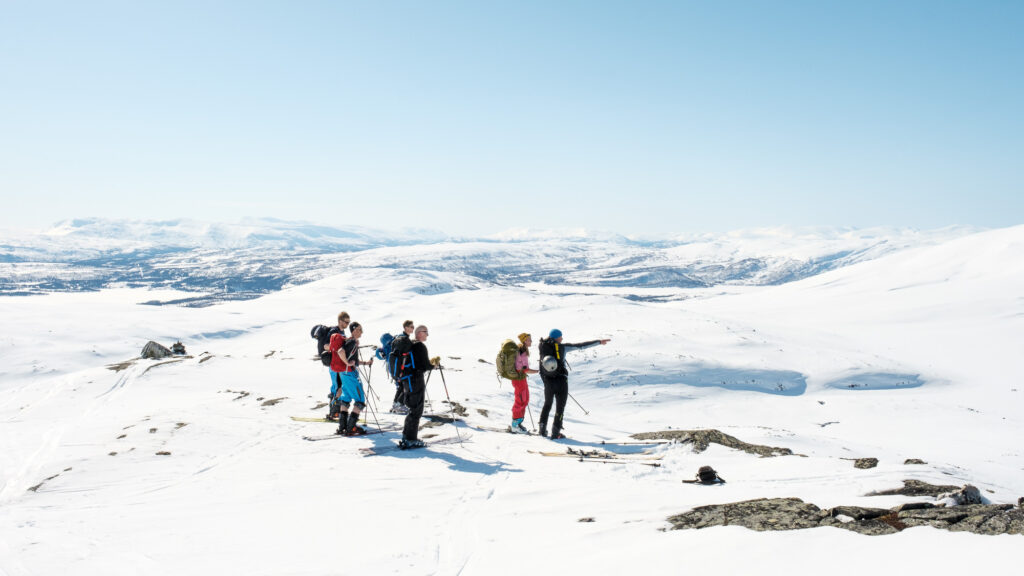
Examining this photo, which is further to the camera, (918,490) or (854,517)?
(918,490)

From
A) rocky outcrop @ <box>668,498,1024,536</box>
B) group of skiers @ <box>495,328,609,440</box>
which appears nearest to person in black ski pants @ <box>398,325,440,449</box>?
group of skiers @ <box>495,328,609,440</box>

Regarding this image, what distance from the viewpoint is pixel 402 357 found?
11.0m

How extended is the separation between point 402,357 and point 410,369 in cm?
35

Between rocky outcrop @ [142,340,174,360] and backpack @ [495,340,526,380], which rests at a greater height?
backpack @ [495,340,526,380]

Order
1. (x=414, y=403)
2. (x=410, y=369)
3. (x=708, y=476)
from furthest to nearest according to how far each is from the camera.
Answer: (x=414, y=403) → (x=410, y=369) → (x=708, y=476)

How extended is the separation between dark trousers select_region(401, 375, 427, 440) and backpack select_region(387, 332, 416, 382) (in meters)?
0.23

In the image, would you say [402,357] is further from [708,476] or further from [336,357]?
[708,476]

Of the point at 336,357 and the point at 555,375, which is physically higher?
the point at 336,357

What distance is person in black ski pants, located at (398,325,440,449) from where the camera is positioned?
10914mm

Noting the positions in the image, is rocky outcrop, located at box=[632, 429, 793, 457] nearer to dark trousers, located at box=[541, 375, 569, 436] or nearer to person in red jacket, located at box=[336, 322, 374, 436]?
dark trousers, located at box=[541, 375, 569, 436]

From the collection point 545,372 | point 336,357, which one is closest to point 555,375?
point 545,372

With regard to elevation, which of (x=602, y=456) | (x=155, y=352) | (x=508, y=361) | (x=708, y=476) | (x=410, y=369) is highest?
(x=410, y=369)

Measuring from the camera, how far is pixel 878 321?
58.4 metres

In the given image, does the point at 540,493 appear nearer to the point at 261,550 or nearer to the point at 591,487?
the point at 591,487
